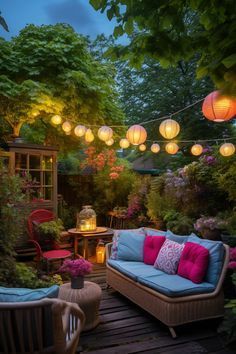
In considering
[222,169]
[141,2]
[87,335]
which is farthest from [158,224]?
[141,2]

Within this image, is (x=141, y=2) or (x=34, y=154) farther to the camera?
(x=34, y=154)

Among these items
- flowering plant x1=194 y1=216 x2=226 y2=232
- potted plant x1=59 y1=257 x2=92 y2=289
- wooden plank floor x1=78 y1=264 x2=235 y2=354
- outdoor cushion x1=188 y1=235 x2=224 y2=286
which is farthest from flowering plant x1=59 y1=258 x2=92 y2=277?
flowering plant x1=194 y1=216 x2=226 y2=232

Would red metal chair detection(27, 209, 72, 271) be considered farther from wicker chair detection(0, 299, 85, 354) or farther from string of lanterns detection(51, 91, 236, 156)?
wicker chair detection(0, 299, 85, 354)

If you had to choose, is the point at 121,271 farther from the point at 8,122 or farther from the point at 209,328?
the point at 8,122

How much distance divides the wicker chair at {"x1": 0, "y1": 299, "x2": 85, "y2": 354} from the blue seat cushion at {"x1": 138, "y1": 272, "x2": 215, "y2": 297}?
1529 mm

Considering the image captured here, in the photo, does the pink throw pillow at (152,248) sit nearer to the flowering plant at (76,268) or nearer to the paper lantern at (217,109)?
the flowering plant at (76,268)

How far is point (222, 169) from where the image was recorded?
496cm

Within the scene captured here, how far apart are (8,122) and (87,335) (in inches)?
174

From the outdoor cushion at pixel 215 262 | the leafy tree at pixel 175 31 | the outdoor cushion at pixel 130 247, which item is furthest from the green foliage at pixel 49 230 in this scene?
the leafy tree at pixel 175 31

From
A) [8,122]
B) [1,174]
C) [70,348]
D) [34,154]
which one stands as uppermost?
[8,122]

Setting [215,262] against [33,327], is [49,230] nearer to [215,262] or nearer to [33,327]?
[215,262]

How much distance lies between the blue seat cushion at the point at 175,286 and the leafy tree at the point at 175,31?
2122 mm

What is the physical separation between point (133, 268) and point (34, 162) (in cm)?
310

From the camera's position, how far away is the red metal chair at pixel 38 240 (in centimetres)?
477
